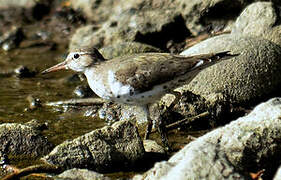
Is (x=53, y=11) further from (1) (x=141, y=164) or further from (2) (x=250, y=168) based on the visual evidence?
(2) (x=250, y=168)

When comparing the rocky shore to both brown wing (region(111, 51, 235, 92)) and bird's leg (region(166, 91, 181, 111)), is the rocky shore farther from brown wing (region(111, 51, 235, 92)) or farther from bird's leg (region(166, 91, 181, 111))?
brown wing (region(111, 51, 235, 92))

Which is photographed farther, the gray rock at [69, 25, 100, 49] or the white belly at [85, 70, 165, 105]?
the gray rock at [69, 25, 100, 49]

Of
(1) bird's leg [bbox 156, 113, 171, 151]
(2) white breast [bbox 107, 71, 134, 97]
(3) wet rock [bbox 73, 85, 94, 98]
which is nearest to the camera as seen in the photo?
(2) white breast [bbox 107, 71, 134, 97]

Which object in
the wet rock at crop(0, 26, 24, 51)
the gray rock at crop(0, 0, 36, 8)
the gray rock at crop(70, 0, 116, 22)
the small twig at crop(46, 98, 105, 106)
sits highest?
the gray rock at crop(0, 0, 36, 8)

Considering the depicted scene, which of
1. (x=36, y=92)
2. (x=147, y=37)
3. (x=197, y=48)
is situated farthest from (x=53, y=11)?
(x=197, y=48)

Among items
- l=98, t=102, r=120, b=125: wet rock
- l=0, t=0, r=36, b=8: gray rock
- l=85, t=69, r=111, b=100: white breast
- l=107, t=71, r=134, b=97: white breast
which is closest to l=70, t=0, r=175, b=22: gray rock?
l=0, t=0, r=36, b=8: gray rock

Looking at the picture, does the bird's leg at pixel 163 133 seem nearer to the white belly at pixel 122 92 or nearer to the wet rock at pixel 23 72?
the white belly at pixel 122 92
